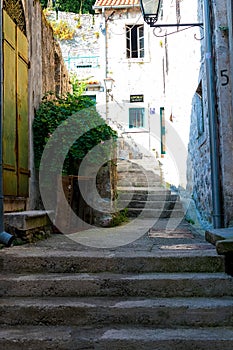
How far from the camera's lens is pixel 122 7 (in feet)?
49.0

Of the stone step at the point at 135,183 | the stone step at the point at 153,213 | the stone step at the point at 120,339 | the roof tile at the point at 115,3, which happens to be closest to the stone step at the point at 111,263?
the stone step at the point at 120,339

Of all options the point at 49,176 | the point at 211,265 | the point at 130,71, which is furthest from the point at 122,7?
the point at 211,265

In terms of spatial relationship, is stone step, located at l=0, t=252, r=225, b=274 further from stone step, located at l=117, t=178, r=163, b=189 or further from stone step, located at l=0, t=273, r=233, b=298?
stone step, located at l=117, t=178, r=163, b=189

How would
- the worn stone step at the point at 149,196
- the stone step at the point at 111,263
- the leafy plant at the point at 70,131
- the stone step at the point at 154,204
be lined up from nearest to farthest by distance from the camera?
the stone step at the point at 111,263 → the leafy plant at the point at 70,131 → the stone step at the point at 154,204 → the worn stone step at the point at 149,196

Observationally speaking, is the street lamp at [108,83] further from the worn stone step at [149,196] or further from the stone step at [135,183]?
the worn stone step at [149,196]

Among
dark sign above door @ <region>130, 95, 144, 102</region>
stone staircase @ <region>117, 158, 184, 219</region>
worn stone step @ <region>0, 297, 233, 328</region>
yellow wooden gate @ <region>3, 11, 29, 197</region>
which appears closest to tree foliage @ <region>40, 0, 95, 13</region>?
dark sign above door @ <region>130, 95, 144, 102</region>

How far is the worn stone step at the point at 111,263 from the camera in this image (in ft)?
10.6

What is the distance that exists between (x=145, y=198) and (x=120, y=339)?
21.4 feet

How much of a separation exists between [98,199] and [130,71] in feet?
31.9

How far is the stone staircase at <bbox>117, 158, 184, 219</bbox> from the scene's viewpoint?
320 inches

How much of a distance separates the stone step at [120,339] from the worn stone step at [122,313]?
9 centimetres

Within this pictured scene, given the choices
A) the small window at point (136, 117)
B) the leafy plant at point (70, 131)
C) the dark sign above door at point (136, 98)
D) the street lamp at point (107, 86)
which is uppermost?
the street lamp at point (107, 86)

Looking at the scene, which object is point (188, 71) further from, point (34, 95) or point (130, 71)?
point (130, 71)

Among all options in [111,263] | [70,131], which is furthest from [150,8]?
[111,263]
